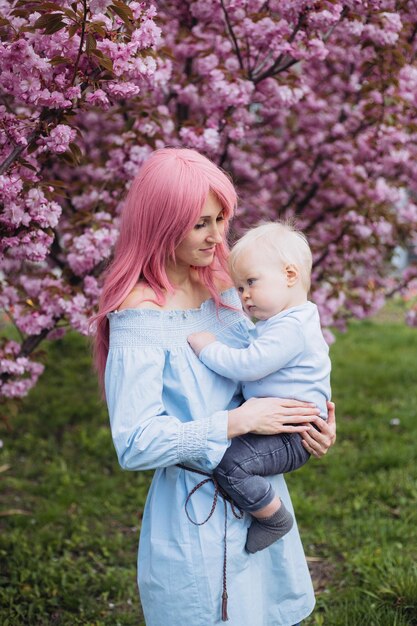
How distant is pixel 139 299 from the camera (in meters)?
2.03

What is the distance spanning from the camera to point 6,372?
3.27 metres

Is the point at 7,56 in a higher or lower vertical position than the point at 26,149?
higher

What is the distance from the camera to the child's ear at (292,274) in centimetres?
206

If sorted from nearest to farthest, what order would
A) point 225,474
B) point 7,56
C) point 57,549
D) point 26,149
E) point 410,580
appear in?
point 225,474 < point 7,56 < point 26,149 < point 410,580 < point 57,549

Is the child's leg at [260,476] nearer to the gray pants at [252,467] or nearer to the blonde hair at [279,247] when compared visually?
the gray pants at [252,467]

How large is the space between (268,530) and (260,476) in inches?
6.7

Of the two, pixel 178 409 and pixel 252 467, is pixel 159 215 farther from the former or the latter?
pixel 252 467

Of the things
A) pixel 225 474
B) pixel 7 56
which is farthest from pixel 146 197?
pixel 225 474

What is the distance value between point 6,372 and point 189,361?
60.5 inches

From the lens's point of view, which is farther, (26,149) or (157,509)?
(26,149)

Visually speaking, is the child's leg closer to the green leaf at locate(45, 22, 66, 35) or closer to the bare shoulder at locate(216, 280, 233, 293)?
the bare shoulder at locate(216, 280, 233, 293)

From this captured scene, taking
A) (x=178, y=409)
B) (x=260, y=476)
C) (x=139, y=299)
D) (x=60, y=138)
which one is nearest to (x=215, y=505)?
(x=260, y=476)

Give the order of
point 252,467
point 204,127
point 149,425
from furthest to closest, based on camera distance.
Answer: point 204,127 → point 252,467 → point 149,425

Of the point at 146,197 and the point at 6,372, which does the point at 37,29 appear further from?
the point at 6,372
